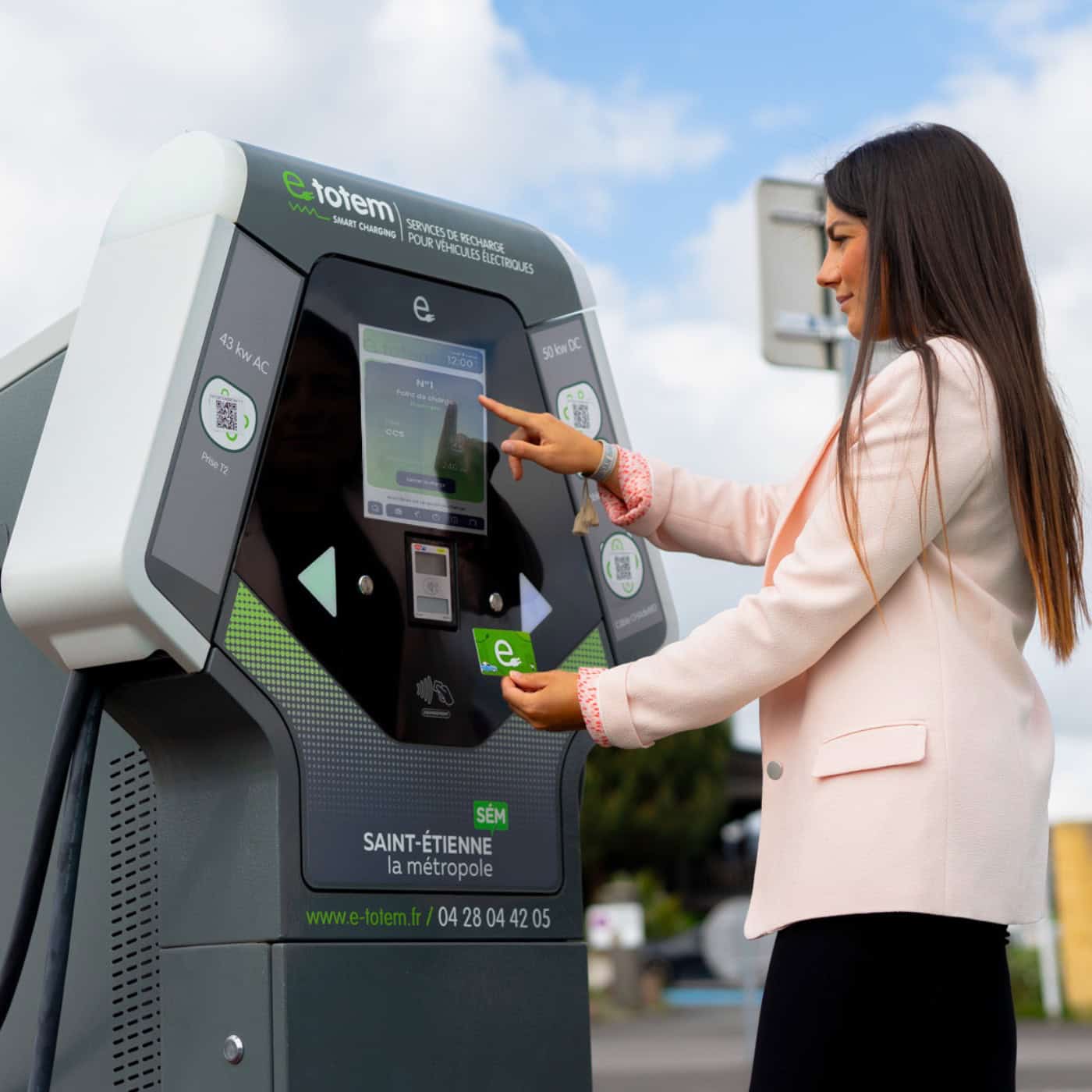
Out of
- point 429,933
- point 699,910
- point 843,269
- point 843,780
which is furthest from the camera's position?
point 699,910

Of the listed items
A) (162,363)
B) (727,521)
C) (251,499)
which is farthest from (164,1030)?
(727,521)

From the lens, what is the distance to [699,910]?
3153 centimetres

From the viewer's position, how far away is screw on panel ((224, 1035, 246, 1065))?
235 centimetres

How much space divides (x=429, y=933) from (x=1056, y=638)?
961 millimetres

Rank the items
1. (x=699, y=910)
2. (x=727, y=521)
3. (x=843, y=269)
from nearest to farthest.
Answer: (x=843, y=269) → (x=727, y=521) → (x=699, y=910)

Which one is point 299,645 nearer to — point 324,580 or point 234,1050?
point 324,580

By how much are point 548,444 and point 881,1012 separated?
3.22ft

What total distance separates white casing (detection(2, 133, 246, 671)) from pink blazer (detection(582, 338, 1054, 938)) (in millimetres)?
610

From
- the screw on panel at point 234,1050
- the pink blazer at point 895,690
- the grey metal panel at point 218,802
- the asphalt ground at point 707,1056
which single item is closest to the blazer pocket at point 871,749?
the pink blazer at point 895,690

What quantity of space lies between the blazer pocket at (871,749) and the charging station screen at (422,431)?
76 cm

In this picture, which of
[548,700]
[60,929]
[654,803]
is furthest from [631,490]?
[654,803]

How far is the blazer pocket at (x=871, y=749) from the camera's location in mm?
2107

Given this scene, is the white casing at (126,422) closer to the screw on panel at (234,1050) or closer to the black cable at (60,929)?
the black cable at (60,929)

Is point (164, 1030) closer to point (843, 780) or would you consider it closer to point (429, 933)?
point (429, 933)
